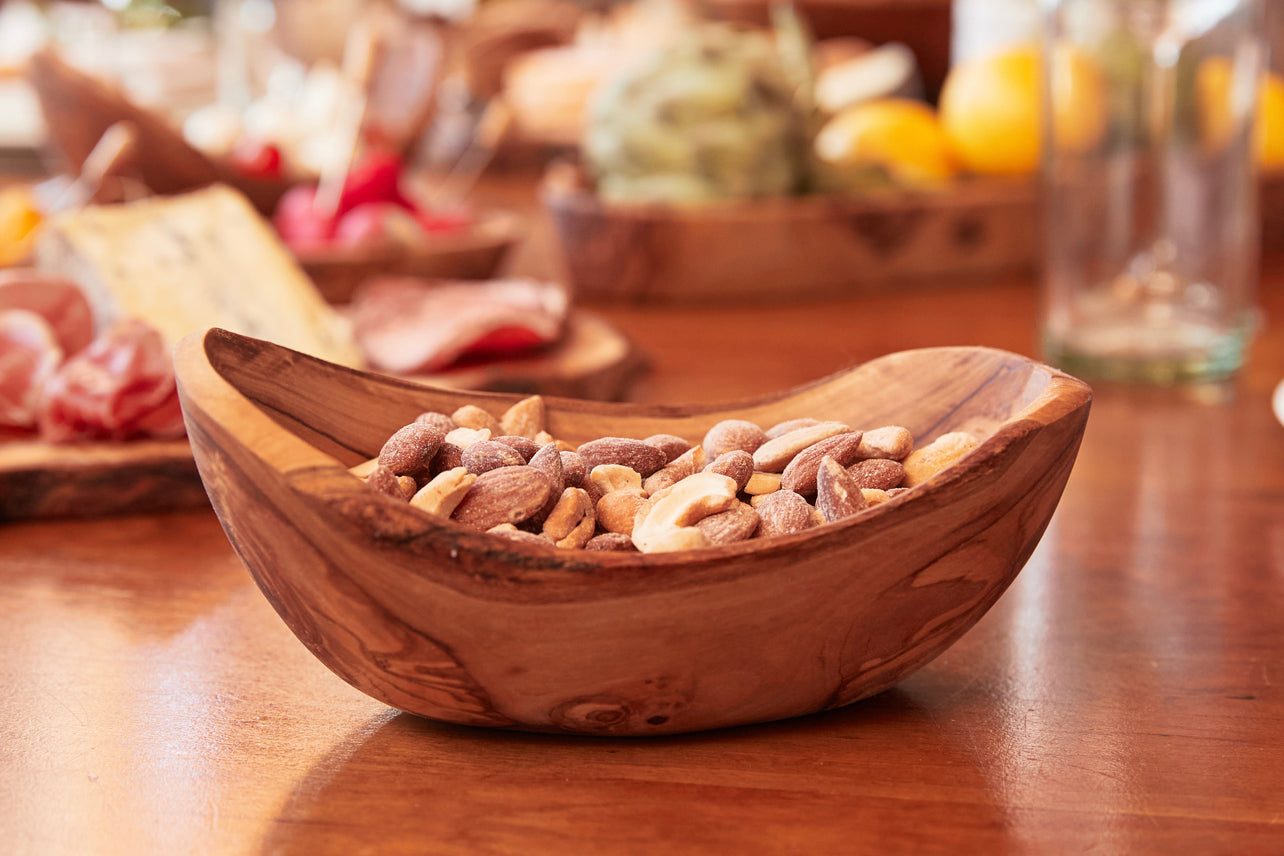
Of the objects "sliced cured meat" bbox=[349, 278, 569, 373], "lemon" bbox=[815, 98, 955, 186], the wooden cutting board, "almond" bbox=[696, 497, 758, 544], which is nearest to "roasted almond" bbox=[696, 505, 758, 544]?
"almond" bbox=[696, 497, 758, 544]

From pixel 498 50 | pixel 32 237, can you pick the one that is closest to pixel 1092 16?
pixel 32 237

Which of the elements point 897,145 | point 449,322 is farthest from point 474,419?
point 897,145

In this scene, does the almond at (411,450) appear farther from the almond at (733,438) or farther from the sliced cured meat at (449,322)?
the sliced cured meat at (449,322)

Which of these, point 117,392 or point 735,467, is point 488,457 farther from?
point 117,392

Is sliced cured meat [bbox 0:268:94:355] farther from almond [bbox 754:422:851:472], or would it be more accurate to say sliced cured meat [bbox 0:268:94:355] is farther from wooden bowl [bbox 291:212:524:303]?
almond [bbox 754:422:851:472]

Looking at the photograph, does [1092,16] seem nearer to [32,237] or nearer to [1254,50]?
[1254,50]

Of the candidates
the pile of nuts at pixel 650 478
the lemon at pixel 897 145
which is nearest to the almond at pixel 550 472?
the pile of nuts at pixel 650 478
